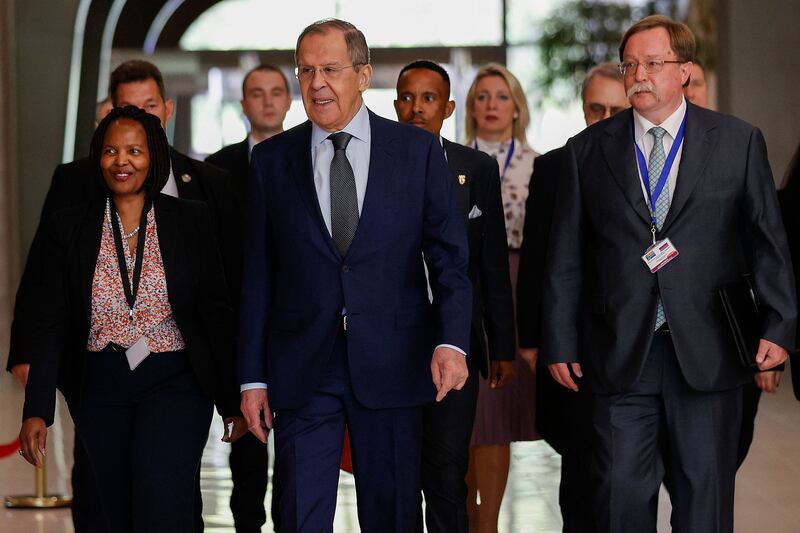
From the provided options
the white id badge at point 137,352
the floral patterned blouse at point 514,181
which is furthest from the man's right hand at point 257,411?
the floral patterned blouse at point 514,181

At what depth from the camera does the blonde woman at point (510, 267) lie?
584cm

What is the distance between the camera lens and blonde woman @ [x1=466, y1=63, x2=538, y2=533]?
5844 mm

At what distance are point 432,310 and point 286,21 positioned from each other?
13.1 metres

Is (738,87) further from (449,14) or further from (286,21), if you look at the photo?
(286,21)

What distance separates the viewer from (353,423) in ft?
13.5

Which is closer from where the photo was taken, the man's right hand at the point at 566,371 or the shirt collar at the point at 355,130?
the shirt collar at the point at 355,130

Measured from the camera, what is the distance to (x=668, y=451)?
4.46 metres

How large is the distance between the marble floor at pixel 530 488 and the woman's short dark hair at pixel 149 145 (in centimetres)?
222

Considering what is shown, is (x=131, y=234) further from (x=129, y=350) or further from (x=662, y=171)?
(x=662, y=171)

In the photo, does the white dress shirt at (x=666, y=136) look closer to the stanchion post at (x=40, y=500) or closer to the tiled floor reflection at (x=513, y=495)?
the tiled floor reflection at (x=513, y=495)

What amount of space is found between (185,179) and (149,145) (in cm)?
96

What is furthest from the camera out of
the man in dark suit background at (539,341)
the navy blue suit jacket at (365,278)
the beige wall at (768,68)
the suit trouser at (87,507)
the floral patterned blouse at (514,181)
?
the beige wall at (768,68)

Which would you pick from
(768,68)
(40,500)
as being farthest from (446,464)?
(768,68)

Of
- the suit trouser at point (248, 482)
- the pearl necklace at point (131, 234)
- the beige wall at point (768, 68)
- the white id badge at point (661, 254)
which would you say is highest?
the beige wall at point (768, 68)
